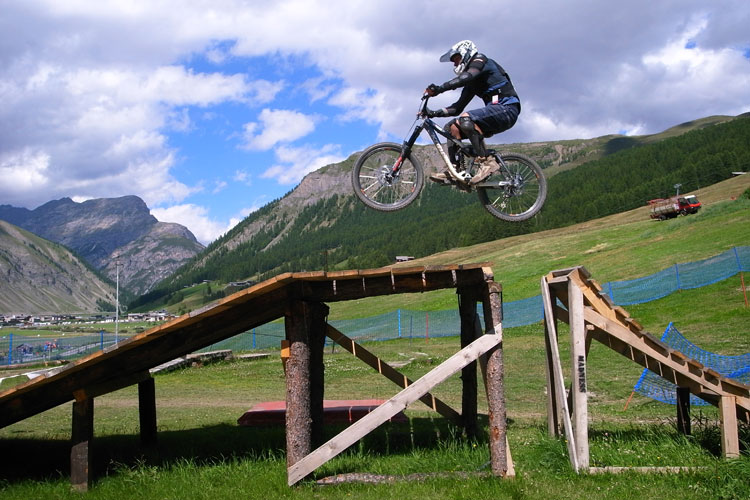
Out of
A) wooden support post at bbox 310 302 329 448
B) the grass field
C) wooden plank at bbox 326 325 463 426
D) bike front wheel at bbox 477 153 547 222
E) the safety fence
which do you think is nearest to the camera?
the grass field

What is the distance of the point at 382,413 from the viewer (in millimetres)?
7684

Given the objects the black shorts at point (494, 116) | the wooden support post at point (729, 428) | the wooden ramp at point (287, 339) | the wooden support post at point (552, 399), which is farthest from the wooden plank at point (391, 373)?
the black shorts at point (494, 116)

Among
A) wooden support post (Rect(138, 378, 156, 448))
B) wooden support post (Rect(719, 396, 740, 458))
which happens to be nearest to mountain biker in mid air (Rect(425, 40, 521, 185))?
wooden support post (Rect(719, 396, 740, 458))

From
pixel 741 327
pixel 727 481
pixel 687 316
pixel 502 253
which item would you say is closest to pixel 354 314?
pixel 502 253

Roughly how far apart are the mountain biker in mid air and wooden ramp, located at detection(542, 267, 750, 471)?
2235mm

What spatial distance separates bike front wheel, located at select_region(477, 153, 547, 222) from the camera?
28.3ft

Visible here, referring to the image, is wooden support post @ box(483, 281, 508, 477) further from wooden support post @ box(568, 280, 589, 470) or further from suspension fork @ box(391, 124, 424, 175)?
suspension fork @ box(391, 124, 424, 175)

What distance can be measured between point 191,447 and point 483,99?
7.25 m

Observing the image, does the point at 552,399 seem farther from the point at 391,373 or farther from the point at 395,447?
the point at 391,373

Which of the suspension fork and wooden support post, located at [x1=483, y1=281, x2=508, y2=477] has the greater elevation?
the suspension fork

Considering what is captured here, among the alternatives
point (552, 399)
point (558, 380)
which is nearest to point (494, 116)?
point (558, 380)

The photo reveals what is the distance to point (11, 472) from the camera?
28.2 feet

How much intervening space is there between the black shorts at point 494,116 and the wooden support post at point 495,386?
2219mm

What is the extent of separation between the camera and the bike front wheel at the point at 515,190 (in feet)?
28.3
